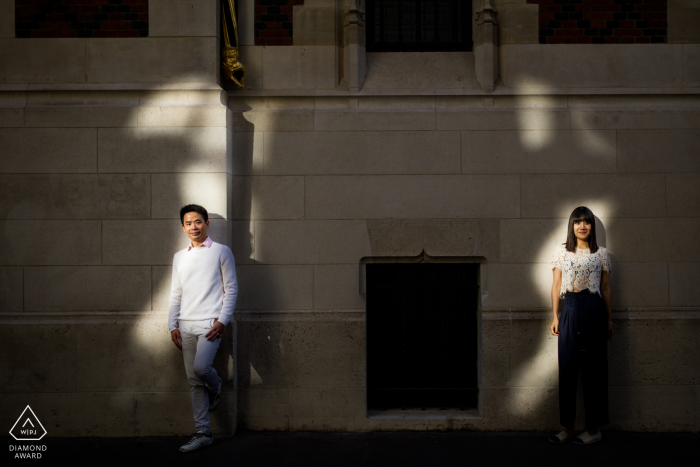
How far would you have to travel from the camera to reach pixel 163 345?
506 centimetres

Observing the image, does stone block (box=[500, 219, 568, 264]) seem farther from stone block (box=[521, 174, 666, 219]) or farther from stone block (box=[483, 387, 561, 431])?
stone block (box=[483, 387, 561, 431])

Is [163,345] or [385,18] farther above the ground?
[385,18]

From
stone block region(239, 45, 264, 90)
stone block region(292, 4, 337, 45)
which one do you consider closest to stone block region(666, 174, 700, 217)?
stone block region(292, 4, 337, 45)

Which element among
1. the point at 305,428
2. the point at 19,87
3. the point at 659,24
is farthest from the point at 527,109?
the point at 19,87

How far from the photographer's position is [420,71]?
17.9 ft

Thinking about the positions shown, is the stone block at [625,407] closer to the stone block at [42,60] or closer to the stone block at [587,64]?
the stone block at [587,64]

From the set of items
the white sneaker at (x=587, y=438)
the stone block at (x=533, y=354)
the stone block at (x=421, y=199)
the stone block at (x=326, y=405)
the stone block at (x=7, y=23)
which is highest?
the stone block at (x=7, y=23)

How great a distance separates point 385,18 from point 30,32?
11.1 feet

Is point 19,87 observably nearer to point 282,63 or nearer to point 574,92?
point 282,63

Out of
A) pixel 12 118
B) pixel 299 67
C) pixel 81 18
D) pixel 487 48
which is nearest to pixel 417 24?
pixel 487 48

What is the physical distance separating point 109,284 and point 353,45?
320 centimetres

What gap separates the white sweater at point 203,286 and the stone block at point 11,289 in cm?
154

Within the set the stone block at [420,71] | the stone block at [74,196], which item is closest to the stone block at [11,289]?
the stone block at [74,196]

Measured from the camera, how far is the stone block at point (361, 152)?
5.27m
